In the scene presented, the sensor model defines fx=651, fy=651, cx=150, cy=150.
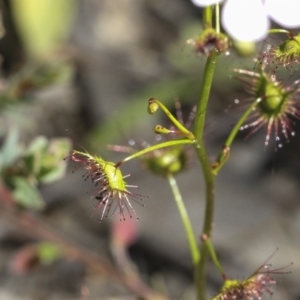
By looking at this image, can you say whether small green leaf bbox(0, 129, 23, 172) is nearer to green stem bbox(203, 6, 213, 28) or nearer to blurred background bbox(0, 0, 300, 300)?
blurred background bbox(0, 0, 300, 300)

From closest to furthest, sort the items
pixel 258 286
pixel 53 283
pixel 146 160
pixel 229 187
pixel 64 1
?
1. pixel 258 286
2. pixel 146 160
3. pixel 53 283
4. pixel 229 187
5. pixel 64 1

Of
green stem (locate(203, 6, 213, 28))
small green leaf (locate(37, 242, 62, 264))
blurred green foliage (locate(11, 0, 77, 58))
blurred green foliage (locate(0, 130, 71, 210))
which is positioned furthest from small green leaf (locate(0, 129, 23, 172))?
blurred green foliage (locate(11, 0, 77, 58))

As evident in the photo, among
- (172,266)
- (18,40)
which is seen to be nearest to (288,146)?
(172,266)

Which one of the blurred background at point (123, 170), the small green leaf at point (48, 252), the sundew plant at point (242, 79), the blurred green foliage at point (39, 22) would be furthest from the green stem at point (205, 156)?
the blurred green foliage at point (39, 22)

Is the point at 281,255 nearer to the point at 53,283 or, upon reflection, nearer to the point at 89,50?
the point at 53,283

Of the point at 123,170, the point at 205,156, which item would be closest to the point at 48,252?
the point at 123,170

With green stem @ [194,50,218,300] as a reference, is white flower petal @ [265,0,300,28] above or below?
above

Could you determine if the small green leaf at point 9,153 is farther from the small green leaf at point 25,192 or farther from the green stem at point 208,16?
the green stem at point 208,16
